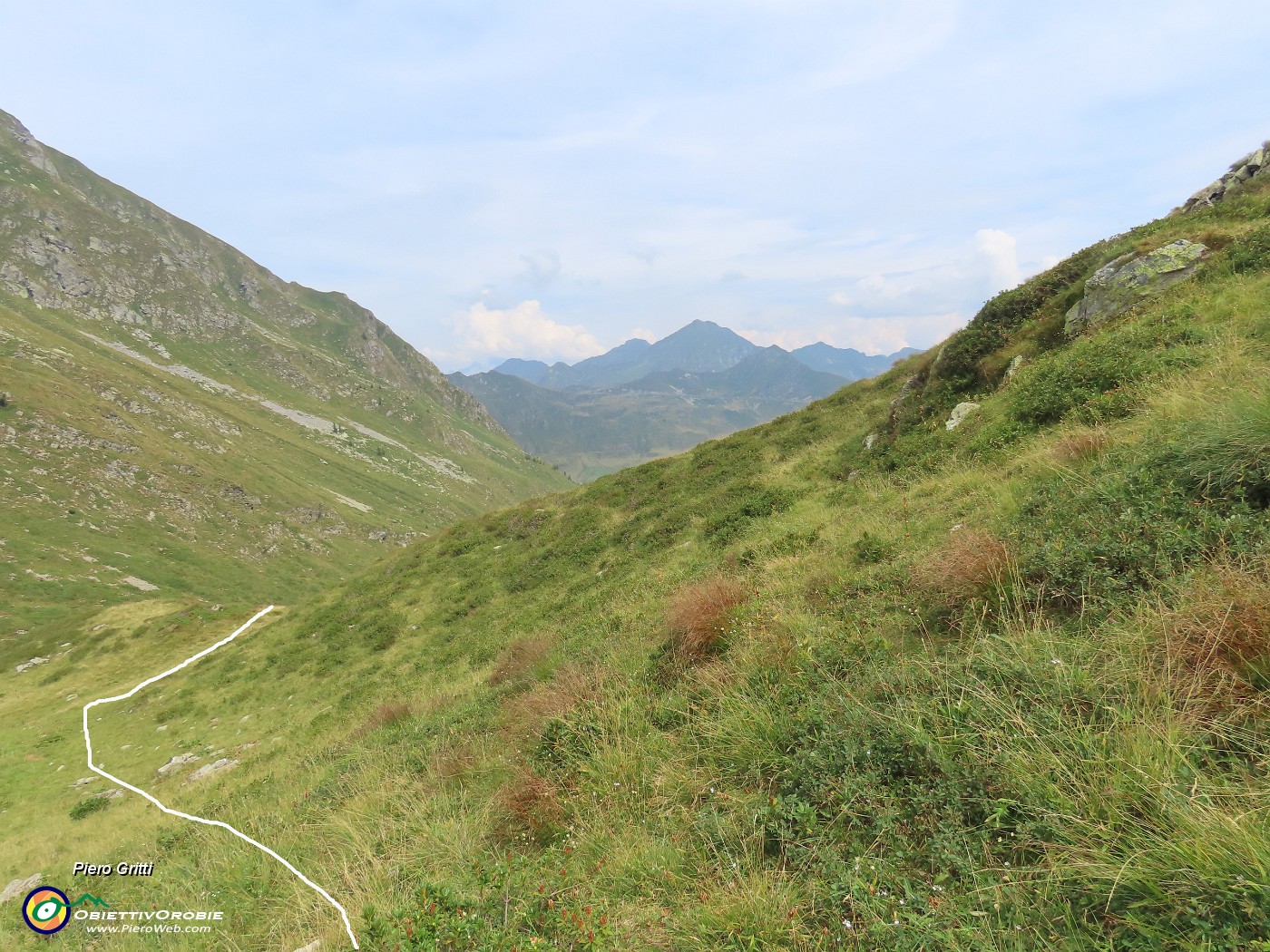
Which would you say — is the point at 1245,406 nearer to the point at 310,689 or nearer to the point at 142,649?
the point at 310,689

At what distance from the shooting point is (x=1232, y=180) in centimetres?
2058

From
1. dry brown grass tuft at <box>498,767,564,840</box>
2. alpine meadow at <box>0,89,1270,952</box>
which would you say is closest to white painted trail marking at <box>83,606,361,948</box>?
alpine meadow at <box>0,89,1270,952</box>

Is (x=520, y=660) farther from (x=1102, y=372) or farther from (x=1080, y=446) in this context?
(x=1102, y=372)

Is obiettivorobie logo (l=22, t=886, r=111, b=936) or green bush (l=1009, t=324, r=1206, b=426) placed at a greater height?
green bush (l=1009, t=324, r=1206, b=426)

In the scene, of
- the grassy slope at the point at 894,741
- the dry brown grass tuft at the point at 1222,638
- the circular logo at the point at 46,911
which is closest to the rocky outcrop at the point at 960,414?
the grassy slope at the point at 894,741

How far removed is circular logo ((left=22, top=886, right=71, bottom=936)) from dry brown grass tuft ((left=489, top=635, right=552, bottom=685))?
7.23m

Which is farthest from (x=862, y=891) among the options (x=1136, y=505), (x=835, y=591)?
(x=1136, y=505)

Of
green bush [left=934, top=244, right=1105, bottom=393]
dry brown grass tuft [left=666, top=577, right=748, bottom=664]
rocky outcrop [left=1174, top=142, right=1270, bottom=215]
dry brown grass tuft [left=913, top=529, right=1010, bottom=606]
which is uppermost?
rocky outcrop [left=1174, top=142, right=1270, bottom=215]

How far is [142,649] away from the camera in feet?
92.5

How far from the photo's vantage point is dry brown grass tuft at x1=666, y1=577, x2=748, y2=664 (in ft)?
24.8

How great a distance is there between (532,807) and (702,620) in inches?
132

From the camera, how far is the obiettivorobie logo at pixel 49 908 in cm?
784

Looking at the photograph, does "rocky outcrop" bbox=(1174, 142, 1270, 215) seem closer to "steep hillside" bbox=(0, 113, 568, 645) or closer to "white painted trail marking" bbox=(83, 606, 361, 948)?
"white painted trail marking" bbox=(83, 606, 361, 948)

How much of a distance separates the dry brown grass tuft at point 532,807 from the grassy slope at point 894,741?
0.04 metres
